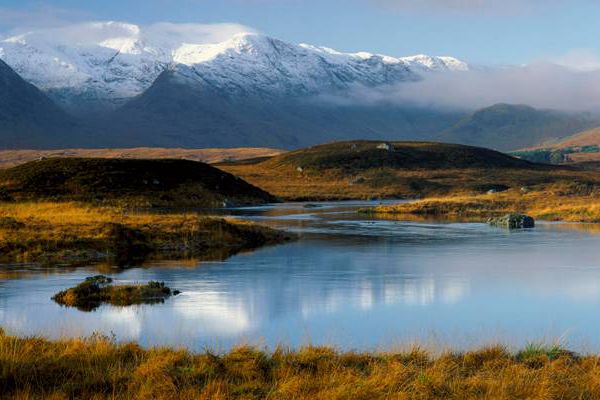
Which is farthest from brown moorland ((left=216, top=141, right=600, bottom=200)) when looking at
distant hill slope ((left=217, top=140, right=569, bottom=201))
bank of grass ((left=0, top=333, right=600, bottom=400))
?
bank of grass ((left=0, top=333, right=600, bottom=400))

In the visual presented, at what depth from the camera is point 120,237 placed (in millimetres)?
48188

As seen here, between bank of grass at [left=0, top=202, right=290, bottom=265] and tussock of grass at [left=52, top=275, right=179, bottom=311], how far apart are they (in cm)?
1065

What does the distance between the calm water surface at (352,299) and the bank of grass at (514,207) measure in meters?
28.3

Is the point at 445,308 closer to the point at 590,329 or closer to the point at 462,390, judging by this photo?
the point at 590,329

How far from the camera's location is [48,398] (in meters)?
14.6

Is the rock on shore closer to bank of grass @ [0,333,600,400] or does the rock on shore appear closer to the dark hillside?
bank of grass @ [0,333,600,400]

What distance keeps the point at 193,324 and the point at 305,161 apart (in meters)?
167

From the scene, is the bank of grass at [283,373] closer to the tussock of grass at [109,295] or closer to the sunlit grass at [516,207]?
the tussock of grass at [109,295]

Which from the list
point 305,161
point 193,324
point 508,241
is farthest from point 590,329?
point 305,161

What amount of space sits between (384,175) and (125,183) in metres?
82.5

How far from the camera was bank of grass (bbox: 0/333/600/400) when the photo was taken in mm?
15281

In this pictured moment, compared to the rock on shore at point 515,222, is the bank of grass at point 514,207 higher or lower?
higher

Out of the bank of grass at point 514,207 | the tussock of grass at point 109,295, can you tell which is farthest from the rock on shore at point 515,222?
the tussock of grass at point 109,295

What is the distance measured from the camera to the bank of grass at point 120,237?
145 ft
